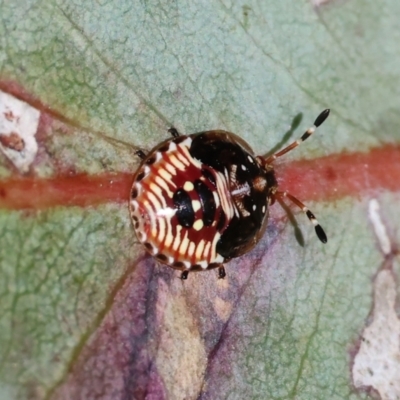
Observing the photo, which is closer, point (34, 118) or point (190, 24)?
point (34, 118)

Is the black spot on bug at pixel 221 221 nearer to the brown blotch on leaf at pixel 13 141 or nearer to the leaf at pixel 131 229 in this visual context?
the leaf at pixel 131 229

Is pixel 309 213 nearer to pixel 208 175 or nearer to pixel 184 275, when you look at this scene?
pixel 208 175

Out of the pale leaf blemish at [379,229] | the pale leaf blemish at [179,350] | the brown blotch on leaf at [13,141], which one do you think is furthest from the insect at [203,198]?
the brown blotch on leaf at [13,141]

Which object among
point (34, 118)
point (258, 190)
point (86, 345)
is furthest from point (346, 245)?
point (34, 118)

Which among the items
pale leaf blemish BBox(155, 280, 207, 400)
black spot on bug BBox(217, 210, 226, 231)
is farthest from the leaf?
black spot on bug BBox(217, 210, 226, 231)

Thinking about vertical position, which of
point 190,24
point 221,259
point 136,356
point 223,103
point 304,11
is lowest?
point 136,356

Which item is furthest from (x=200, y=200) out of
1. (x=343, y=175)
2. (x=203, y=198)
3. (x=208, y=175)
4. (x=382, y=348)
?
(x=382, y=348)

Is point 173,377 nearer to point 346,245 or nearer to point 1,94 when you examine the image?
point 346,245
